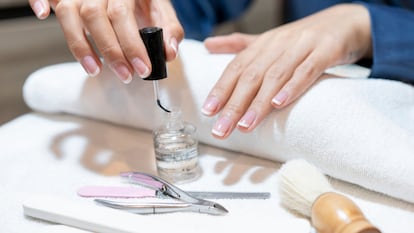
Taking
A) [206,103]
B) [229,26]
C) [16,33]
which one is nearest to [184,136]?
[206,103]

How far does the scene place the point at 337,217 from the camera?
1.39 feet

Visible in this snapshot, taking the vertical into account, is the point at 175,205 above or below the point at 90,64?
below

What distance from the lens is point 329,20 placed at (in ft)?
2.38

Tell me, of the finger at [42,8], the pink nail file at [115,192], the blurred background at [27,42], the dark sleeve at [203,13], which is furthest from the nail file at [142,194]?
the blurred background at [27,42]

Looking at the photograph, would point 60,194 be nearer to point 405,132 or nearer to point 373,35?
point 405,132

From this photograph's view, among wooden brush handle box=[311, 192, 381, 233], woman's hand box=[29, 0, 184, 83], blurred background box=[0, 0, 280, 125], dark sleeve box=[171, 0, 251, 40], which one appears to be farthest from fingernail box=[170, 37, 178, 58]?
Result: blurred background box=[0, 0, 280, 125]

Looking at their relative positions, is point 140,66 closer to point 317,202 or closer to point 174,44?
point 174,44

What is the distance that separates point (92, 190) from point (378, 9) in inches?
19.9

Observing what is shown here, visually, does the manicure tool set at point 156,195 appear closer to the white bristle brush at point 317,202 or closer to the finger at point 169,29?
the white bristle brush at point 317,202

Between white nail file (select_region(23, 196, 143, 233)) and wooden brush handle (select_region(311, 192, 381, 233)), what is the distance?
16cm

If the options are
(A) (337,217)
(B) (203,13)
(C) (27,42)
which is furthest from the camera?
(C) (27,42)

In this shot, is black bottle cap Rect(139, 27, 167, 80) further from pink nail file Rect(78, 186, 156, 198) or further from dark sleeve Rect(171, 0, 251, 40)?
dark sleeve Rect(171, 0, 251, 40)

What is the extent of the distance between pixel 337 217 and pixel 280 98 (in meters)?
0.19

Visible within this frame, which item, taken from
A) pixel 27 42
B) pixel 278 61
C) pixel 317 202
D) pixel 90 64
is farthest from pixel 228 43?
pixel 27 42
